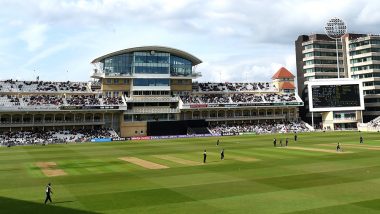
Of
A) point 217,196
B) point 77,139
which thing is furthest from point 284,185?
point 77,139

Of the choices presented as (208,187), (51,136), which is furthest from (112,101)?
(208,187)

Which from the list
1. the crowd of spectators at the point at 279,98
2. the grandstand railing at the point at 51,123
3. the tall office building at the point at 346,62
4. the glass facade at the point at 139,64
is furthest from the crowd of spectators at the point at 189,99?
the tall office building at the point at 346,62

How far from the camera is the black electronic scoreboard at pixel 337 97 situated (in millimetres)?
87375

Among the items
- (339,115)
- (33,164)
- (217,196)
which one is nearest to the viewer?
(217,196)

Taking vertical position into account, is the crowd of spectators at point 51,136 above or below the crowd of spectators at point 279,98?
below

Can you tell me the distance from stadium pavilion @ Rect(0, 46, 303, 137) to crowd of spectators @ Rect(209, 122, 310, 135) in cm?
224

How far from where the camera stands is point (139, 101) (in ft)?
279

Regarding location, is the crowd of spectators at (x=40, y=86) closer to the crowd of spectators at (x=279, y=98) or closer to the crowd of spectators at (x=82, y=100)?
the crowd of spectators at (x=82, y=100)

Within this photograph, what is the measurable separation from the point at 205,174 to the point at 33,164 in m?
19.7

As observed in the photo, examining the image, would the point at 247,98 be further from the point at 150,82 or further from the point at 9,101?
the point at 9,101

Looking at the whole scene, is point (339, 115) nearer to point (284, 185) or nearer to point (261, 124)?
point (261, 124)

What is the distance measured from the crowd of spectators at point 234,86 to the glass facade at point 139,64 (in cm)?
1311

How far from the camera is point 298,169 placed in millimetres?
30234

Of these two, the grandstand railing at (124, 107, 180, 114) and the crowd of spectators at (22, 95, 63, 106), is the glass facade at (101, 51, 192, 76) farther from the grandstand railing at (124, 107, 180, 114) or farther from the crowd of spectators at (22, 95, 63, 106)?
the crowd of spectators at (22, 95, 63, 106)
